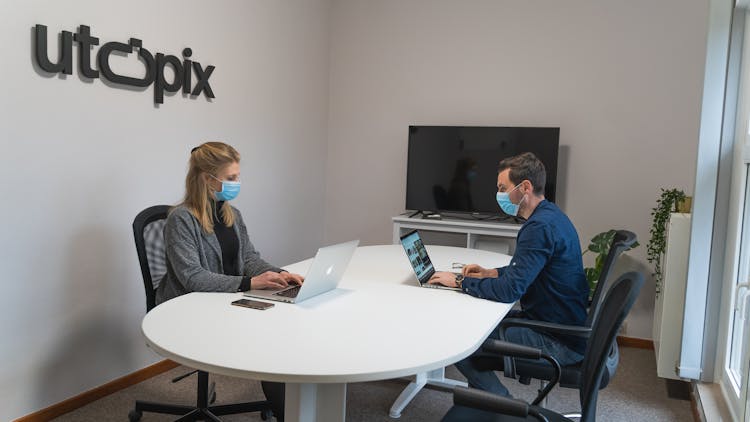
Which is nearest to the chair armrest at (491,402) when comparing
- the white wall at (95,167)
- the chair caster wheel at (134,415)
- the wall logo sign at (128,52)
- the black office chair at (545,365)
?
the black office chair at (545,365)

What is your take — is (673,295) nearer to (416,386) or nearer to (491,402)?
(416,386)

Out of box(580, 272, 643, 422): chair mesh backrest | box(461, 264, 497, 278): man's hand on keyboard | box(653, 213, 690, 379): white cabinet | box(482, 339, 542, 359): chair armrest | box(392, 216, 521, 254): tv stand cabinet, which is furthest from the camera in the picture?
box(392, 216, 521, 254): tv stand cabinet

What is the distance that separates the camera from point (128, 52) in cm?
312

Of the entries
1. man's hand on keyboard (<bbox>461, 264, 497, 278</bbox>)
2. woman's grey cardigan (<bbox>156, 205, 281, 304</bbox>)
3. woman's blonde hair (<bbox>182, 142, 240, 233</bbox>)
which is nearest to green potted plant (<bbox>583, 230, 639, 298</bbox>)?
man's hand on keyboard (<bbox>461, 264, 497, 278</bbox>)

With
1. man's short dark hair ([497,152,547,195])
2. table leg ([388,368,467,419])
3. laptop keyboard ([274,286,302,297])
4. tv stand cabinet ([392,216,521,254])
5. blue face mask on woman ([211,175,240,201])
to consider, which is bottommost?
table leg ([388,368,467,419])

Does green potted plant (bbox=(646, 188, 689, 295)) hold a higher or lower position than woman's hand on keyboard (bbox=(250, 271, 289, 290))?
higher

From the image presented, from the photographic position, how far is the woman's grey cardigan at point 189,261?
2.33 m

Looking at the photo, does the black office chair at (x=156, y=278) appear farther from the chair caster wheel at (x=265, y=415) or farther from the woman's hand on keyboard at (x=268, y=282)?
the woman's hand on keyboard at (x=268, y=282)

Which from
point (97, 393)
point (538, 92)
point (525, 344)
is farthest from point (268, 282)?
point (538, 92)

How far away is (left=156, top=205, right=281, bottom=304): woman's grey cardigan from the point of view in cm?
233

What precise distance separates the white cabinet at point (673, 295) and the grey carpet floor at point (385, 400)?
203mm

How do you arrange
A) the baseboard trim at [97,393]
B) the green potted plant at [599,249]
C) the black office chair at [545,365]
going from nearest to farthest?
the black office chair at [545,365] → the baseboard trim at [97,393] → the green potted plant at [599,249]

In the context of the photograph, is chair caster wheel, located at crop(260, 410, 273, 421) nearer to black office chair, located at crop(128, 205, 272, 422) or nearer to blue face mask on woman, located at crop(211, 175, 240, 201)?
black office chair, located at crop(128, 205, 272, 422)

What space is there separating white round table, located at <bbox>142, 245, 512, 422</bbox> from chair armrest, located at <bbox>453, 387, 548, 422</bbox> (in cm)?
11
